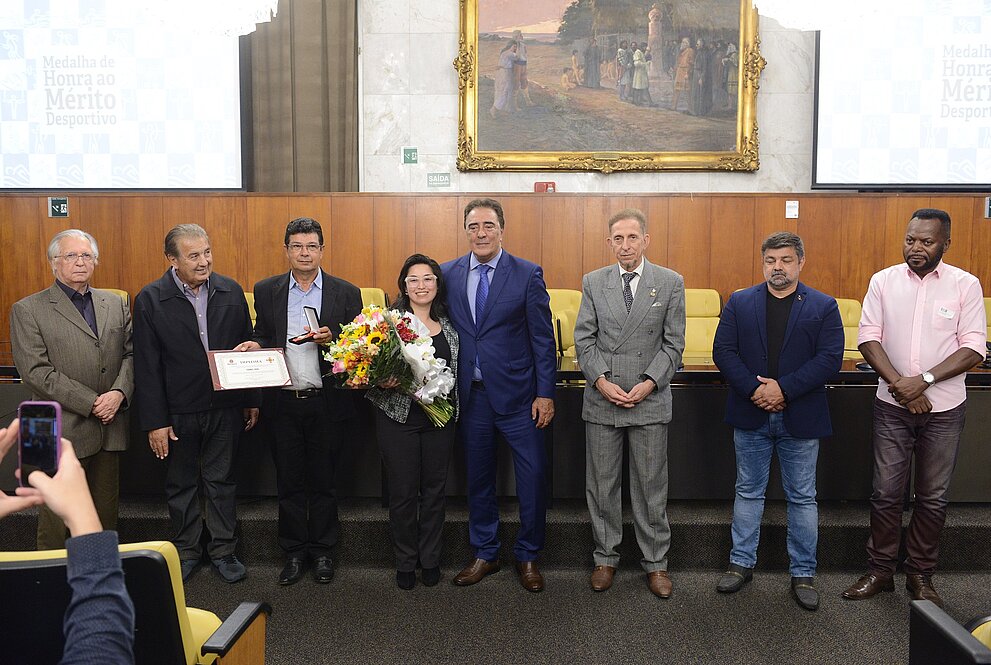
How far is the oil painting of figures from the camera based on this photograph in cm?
686

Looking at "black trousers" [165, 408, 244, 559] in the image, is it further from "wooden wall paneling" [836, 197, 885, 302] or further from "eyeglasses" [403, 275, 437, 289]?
"wooden wall paneling" [836, 197, 885, 302]

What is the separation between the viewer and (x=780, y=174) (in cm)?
704

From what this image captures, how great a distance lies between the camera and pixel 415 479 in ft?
10.9

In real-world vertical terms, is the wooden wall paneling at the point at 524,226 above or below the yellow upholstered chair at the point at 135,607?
above

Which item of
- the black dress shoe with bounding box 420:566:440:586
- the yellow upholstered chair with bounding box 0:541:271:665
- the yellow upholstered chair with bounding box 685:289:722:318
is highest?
the yellow upholstered chair with bounding box 685:289:722:318

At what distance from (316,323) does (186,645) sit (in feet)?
6.05

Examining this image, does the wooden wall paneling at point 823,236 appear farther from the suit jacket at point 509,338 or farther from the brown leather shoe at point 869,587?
the suit jacket at point 509,338

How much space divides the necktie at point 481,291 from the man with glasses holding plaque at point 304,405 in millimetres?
614

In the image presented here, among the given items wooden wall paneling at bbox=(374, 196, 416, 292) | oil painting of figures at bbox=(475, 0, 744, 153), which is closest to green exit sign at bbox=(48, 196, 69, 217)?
wooden wall paneling at bbox=(374, 196, 416, 292)

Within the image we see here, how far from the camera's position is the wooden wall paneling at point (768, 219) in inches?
248

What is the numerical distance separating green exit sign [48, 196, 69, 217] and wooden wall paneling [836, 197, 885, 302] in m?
6.56

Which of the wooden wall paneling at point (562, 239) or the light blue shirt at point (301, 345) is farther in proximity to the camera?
the wooden wall paneling at point (562, 239)

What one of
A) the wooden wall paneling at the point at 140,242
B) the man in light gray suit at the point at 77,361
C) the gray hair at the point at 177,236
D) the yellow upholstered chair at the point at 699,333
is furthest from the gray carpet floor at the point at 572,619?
the wooden wall paneling at the point at 140,242

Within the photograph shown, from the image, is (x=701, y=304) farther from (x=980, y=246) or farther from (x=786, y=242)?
(x=786, y=242)
